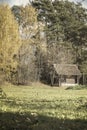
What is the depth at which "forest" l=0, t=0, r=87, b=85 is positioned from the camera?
211 ft

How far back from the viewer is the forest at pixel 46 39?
64.2 m

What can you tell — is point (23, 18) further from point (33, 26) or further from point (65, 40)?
point (65, 40)

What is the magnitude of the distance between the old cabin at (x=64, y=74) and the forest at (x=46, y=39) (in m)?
1.43

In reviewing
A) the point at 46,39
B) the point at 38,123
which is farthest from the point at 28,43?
the point at 38,123

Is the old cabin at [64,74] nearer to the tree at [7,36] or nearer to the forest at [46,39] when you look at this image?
the forest at [46,39]

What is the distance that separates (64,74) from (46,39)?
7.71 metres

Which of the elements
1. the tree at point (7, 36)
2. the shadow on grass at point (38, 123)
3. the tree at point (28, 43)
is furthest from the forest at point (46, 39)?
the shadow on grass at point (38, 123)

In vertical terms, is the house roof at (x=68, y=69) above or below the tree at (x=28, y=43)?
below

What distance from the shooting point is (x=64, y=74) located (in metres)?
74.5

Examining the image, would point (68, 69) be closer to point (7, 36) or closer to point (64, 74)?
point (64, 74)

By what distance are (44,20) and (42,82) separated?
47.7ft

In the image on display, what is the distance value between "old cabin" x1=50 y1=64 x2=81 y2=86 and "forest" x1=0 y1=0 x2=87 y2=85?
A: 143 cm

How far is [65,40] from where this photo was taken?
81.9 metres

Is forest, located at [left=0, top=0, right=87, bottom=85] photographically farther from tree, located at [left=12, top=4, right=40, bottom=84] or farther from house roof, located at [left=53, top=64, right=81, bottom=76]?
house roof, located at [left=53, top=64, right=81, bottom=76]
